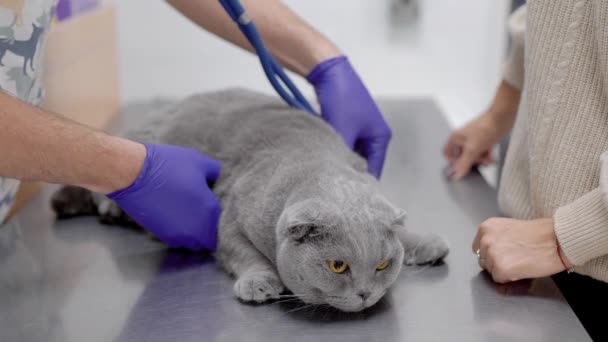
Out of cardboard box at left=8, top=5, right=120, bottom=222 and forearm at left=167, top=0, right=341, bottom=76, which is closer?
forearm at left=167, top=0, right=341, bottom=76

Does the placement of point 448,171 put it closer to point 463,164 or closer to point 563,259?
point 463,164

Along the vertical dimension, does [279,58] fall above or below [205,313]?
above

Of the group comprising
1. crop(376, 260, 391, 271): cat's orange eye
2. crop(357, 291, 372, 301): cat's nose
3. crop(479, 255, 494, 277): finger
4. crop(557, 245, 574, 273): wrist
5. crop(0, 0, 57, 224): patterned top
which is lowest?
crop(479, 255, 494, 277): finger

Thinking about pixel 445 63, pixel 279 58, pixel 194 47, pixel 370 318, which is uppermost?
pixel 279 58

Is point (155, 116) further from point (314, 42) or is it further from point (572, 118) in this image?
point (572, 118)

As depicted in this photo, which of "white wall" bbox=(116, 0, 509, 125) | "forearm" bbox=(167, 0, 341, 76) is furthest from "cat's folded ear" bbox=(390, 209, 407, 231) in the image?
"white wall" bbox=(116, 0, 509, 125)

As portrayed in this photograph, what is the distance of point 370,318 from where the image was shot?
93 centimetres

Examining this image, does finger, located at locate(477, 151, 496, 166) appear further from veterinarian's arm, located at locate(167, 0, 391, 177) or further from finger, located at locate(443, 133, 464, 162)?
veterinarian's arm, located at locate(167, 0, 391, 177)

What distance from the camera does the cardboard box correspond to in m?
1.75

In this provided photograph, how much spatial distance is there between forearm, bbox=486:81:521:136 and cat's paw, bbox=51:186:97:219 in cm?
95

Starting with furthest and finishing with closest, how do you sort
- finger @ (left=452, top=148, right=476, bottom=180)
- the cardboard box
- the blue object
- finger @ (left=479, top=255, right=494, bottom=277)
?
the cardboard box, finger @ (left=452, top=148, right=476, bottom=180), the blue object, finger @ (left=479, top=255, right=494, bottom=277)

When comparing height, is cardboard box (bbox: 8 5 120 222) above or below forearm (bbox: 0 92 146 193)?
below

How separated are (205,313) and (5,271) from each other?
1.37ft

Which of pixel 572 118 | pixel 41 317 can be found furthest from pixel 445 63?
pixel 41 317
